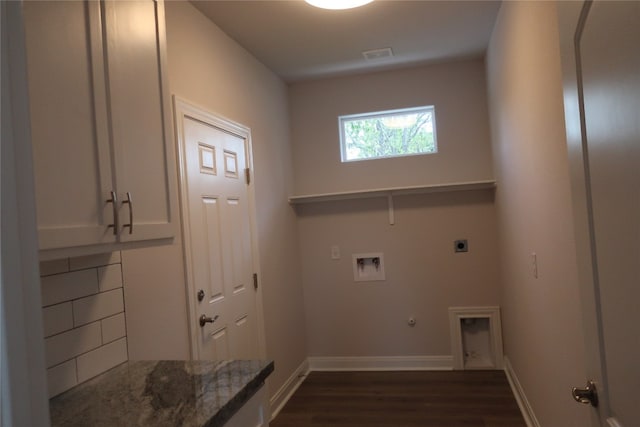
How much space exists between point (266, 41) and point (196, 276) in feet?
5.76

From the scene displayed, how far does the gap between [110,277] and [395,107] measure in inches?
119

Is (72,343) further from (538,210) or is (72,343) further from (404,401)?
(404,401)

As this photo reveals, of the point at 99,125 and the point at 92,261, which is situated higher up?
the point at 99,125

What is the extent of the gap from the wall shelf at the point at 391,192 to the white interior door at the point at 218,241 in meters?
1.03

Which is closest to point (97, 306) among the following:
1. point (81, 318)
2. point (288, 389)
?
point (81, 318)

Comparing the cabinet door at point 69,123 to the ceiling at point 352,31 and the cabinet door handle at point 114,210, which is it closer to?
the cabinet door handle at point 114,210

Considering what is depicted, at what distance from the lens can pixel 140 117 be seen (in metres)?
1.51

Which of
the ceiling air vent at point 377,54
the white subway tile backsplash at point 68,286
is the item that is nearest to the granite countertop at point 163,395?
the white subway tile backsplash at point 68,286

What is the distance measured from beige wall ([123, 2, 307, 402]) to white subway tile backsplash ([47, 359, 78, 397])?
0.36 meters

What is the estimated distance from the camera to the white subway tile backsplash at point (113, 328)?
1713 millimetres

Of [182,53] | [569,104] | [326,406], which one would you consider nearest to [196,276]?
[182,53]

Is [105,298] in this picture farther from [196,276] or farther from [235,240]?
[235,240]

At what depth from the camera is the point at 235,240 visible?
2.94 meters

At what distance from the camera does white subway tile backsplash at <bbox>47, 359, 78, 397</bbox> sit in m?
1.44
